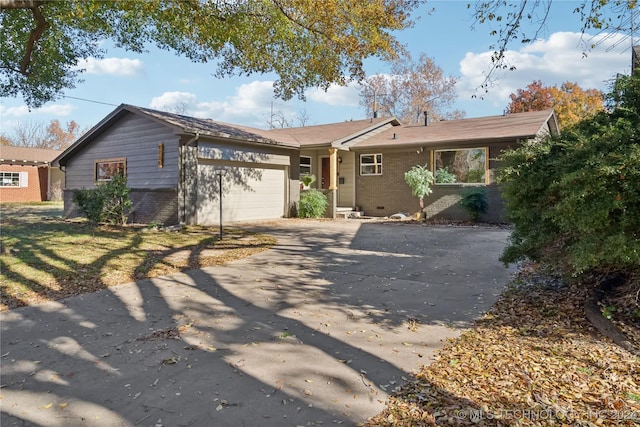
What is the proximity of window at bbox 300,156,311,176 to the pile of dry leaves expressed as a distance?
14.7m

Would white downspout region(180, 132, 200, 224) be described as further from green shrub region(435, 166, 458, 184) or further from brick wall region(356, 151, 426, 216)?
green shrub region(435, 166, 458, 184)

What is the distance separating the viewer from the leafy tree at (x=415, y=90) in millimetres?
34000

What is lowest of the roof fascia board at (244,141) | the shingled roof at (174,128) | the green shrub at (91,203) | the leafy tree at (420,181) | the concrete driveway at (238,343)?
the concrete driveway at (238,343)

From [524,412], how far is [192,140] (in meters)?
12.0

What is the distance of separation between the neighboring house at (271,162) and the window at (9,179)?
37.2 ft

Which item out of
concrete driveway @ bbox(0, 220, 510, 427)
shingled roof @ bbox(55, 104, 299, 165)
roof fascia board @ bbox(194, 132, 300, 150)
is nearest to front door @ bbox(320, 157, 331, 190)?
roof fascia board @ bbox(194, 132, 300, 150)

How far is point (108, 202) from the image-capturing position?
1250 centimetres

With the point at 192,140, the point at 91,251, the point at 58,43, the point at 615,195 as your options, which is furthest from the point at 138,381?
the point at 58,43

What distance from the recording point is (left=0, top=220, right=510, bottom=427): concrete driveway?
2.57 metres

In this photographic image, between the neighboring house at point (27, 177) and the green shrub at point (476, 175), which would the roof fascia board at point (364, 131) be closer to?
the green shrub at point (476, 175)

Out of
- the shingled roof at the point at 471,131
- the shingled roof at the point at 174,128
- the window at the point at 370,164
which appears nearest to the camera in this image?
the shingled roof at the point at 174,128

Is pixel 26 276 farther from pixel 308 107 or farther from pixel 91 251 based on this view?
pixel 308 107

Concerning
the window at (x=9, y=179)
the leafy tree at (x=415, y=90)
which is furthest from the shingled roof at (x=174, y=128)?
the leafy tree at (x=415, y=90)

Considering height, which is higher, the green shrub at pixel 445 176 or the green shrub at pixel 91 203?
the green shrub at pixel 445 176
